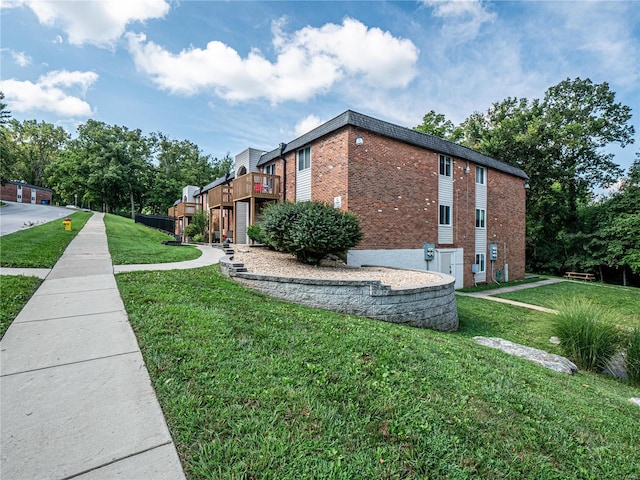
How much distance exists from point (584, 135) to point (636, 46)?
14708mm

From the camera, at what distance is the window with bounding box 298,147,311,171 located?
508 inches

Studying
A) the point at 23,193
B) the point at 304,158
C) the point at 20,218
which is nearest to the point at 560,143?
the point at 304,158

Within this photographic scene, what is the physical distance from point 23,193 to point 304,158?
5151cm

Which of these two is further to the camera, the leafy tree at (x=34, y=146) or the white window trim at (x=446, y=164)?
the leafy tree at (x=34, y=146)

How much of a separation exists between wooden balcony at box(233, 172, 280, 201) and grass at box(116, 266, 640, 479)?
10113mm

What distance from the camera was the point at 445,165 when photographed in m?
14.3

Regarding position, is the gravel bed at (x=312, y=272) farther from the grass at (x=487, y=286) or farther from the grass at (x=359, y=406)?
the grass at (x=487, y=286)

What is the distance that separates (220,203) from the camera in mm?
17328

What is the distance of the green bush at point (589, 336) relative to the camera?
5.43 m

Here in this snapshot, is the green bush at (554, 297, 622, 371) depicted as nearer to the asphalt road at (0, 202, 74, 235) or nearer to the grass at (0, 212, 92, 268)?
the grass at (0, 212, 92, 268)

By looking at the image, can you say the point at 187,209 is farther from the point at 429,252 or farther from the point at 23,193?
the point at 23,193

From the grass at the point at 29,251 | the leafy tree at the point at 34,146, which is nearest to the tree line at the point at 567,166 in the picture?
the grass at the point at 29,251

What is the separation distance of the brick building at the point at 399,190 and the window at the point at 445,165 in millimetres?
52

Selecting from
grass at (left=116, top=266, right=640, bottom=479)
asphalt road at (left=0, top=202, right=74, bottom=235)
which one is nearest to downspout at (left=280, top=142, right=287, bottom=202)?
grass at (left=116, top=266, right=640, bottom=479)
